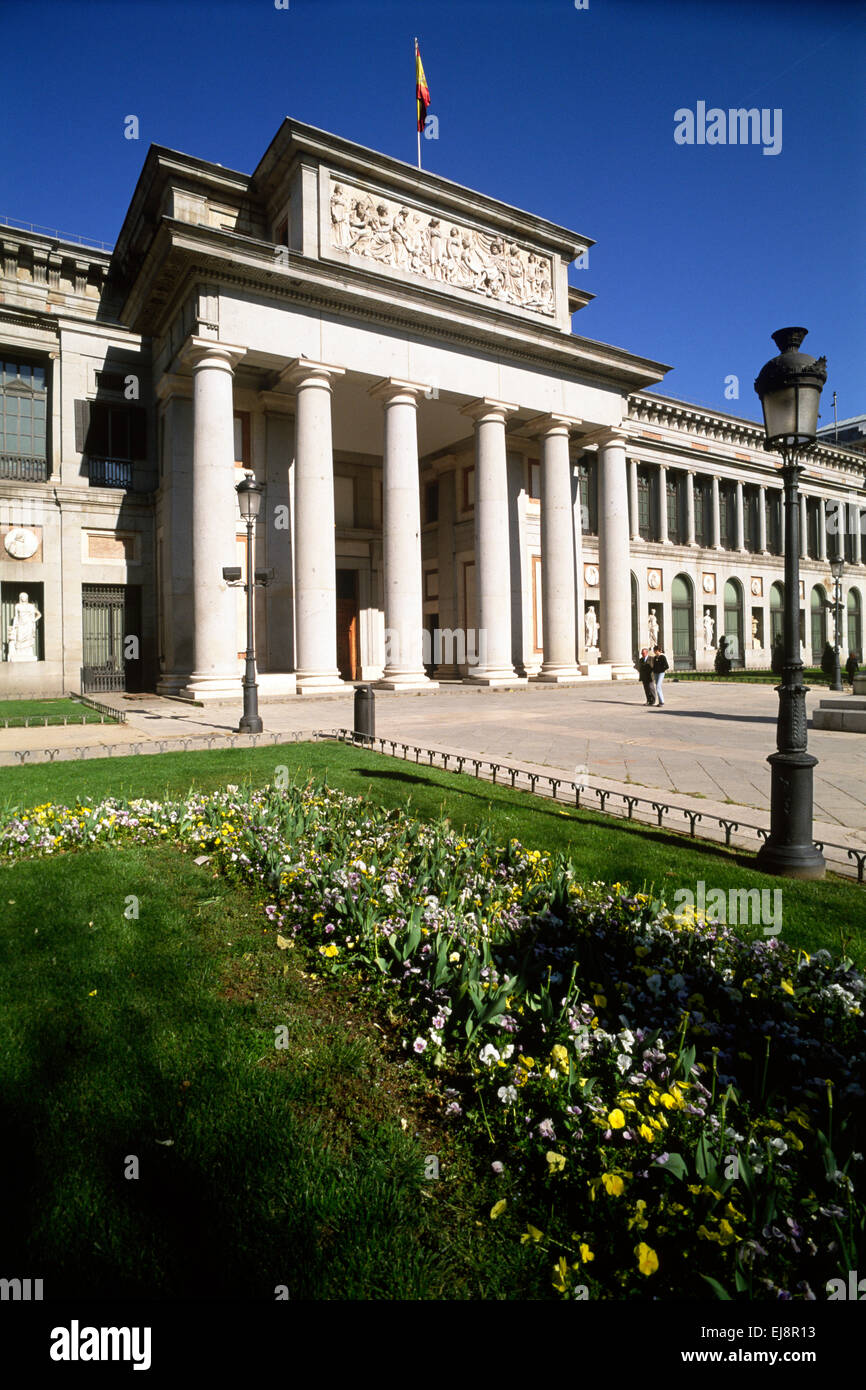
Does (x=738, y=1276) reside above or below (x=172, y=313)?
below

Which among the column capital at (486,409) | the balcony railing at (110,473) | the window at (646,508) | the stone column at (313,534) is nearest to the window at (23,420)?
the balcony railing at (110,473)

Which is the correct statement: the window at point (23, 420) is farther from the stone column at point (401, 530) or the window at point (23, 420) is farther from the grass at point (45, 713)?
the stone column at point (401, 530)

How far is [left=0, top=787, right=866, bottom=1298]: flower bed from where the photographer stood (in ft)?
6.43

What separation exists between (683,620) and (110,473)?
1405 inches

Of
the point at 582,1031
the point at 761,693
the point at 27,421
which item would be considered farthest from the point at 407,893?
the point at 27,421

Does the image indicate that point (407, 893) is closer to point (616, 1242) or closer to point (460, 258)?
point (616, 1242)

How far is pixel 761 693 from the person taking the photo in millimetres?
23375

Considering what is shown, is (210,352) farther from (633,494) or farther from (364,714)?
(633,494)

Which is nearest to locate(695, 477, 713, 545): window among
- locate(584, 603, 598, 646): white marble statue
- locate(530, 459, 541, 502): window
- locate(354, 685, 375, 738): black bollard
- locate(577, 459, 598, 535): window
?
locate(577, 459, 598, 535): window

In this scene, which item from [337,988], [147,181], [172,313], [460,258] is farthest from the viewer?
[460,258]

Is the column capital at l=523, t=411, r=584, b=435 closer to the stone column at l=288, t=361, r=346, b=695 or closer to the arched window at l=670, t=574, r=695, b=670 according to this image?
the stone column at l=288, t=361, r=346, b=695

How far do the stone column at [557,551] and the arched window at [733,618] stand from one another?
88.7ft

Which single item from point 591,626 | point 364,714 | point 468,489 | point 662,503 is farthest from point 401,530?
point 662,503

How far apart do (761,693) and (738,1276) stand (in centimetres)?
2394
